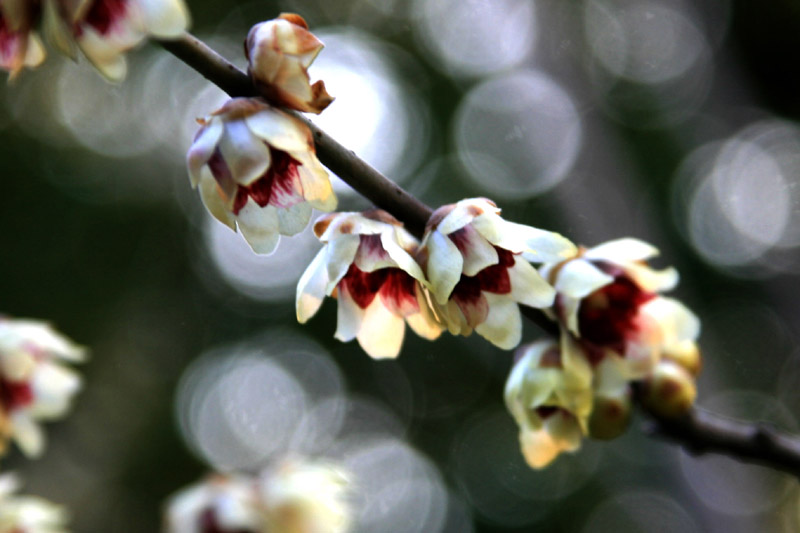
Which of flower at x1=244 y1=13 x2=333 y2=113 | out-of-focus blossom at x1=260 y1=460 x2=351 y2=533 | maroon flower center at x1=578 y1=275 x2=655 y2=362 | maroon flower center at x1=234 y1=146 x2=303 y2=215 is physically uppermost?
→ flower at x1=244 y1=13 x2=333 y2=113

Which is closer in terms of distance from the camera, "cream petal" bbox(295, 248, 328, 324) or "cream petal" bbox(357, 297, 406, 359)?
"cream petal" bbox(295, 248, 328, 324)

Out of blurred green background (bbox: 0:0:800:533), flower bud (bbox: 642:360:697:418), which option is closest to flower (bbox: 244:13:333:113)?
flower bud (bbox: 642:360:697:418)

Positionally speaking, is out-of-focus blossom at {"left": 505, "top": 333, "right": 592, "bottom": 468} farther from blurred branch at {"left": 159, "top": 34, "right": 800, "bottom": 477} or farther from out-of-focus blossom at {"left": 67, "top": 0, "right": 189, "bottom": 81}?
out-of-focus blossom at {"left": 67, "top": 0, "right": 189, "bottom": 81}

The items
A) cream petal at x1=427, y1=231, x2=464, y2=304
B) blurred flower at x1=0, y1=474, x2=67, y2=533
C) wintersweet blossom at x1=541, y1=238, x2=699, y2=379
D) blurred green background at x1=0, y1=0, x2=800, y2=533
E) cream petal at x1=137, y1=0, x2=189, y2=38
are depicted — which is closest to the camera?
cream petal at x1=137, y1=0, x2=189, y2=38

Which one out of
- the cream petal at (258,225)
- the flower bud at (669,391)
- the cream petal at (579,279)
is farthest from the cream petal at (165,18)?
the flower bud at (669,391)

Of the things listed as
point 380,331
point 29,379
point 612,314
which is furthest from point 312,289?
point 29,379

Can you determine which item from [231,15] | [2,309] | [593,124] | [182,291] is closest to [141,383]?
[182,291]
